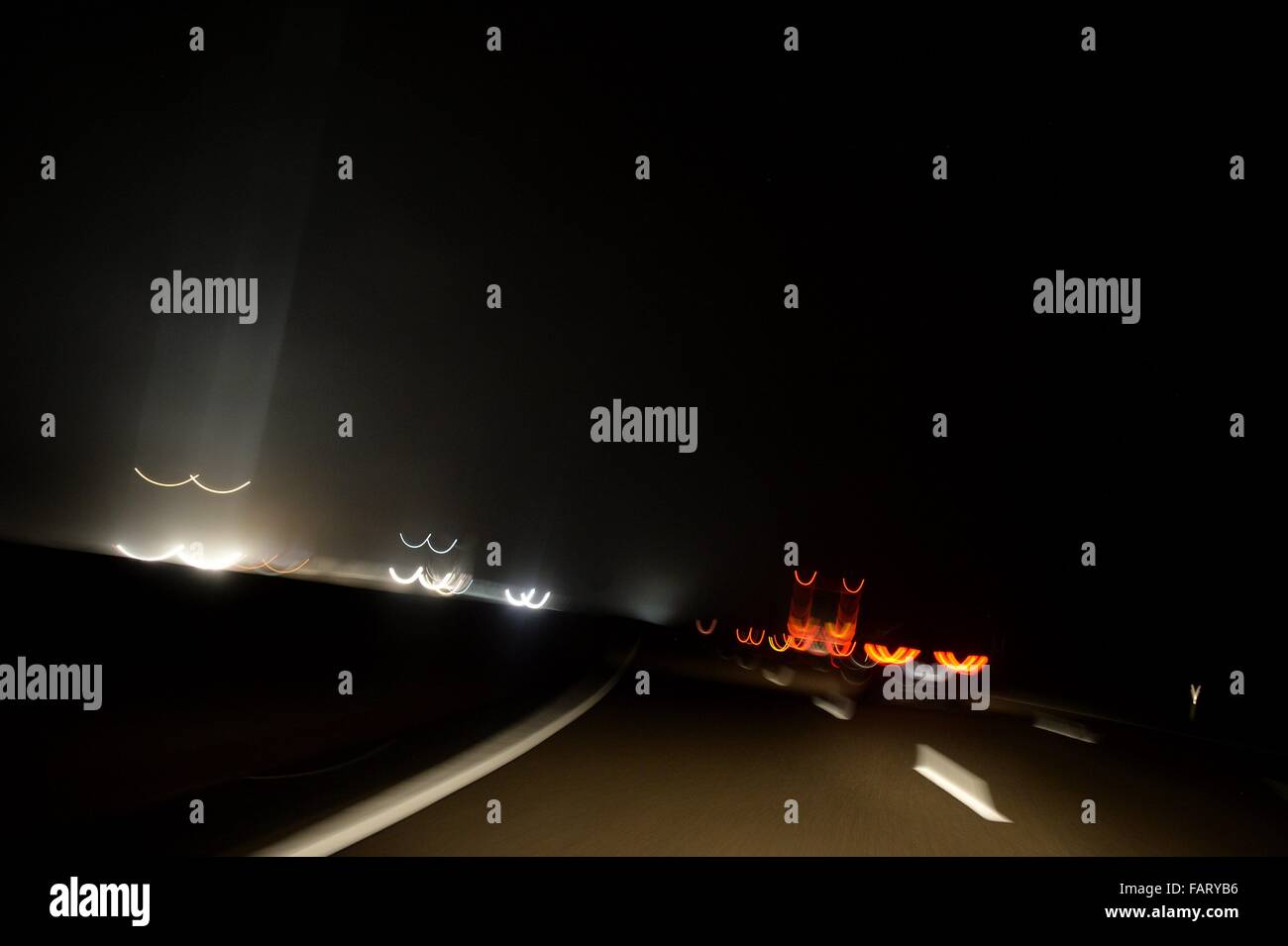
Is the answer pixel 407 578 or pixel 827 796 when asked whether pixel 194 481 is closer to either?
pixel 407 578

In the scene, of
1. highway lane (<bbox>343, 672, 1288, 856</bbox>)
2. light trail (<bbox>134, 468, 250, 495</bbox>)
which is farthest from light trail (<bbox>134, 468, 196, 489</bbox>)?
highway lane (<bbox>343, 672, 1288, 856</bbox>)

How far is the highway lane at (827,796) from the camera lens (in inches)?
175

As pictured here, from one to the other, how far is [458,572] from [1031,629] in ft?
91.5

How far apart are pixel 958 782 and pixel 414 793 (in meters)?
4.20

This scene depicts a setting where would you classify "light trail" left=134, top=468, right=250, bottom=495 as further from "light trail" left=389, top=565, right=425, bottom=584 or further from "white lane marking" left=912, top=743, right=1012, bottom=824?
"white lane marking" left=912, top=743, right=1012, bottom=824

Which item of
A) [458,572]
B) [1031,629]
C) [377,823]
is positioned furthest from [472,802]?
[458,572]

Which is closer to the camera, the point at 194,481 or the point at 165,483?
the point at 165,483

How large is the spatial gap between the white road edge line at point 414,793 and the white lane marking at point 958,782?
316 centimetres

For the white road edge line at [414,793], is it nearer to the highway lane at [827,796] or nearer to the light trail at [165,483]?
the highway lane at [827,796]

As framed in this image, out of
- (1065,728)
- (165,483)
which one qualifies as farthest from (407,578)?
(1065,728)

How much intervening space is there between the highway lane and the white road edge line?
84mm

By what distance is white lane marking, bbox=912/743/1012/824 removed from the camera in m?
5.65

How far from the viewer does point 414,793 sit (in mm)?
4789

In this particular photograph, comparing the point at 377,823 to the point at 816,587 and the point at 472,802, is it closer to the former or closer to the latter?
the point at 472,802
